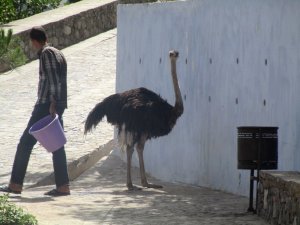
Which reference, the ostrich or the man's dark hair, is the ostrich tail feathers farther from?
the man's dark hair

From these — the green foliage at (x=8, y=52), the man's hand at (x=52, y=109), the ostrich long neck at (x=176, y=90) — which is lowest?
the man's hand at (x=52, y=109)

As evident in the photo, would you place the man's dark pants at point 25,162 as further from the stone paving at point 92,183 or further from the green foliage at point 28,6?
the green foliage at point 28,6

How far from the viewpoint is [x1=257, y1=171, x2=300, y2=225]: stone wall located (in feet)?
26.8

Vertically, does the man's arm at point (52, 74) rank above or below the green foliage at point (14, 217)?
above

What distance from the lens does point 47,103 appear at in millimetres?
10680

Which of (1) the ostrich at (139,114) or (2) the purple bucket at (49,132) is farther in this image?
(1) the ostrich at (139,114)

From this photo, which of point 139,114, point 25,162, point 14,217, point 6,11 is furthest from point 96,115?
point 6,11

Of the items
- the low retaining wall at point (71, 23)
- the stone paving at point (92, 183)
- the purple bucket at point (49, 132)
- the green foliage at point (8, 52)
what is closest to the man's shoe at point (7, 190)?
the stone paving at point (92, 183)

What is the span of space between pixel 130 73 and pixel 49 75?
124 inches

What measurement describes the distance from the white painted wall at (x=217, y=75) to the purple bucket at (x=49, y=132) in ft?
5.84

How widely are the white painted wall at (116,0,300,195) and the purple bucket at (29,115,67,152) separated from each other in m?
1.78

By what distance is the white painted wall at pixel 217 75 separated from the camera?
9.76 meters

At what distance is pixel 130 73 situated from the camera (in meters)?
13.7

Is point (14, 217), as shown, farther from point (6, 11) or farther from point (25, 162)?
point (6, 11)
